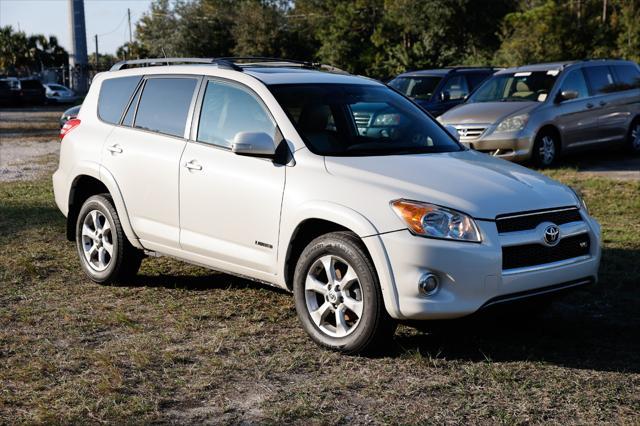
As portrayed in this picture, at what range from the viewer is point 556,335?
20.1 feet

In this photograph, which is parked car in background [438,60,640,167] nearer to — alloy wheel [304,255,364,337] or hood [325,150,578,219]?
hood [325,150,578,219]

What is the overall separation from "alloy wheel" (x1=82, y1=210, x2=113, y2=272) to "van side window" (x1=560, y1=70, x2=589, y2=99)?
9.10m

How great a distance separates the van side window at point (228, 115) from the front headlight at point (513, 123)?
8009 mm

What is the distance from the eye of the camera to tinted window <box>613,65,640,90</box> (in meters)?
15.8

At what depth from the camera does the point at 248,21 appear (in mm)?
65375

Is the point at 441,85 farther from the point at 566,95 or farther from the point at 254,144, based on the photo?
the point at 254,144

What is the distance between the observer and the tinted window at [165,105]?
22.6 feet

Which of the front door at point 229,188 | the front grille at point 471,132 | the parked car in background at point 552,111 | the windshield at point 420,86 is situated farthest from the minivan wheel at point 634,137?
the front door at point 229,188

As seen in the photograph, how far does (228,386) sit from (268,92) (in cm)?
216

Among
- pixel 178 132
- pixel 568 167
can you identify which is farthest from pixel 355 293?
pixel 568 167

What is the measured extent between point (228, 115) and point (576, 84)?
9600 mm

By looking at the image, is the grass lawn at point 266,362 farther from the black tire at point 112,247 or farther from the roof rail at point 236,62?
the roof rail at point 236,62

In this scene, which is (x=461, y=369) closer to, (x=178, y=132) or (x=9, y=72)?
(x=178, y=132)

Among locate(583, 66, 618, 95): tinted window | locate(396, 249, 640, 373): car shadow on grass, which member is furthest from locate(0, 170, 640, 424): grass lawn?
locate(583, 66, 618, 95): tinted window
